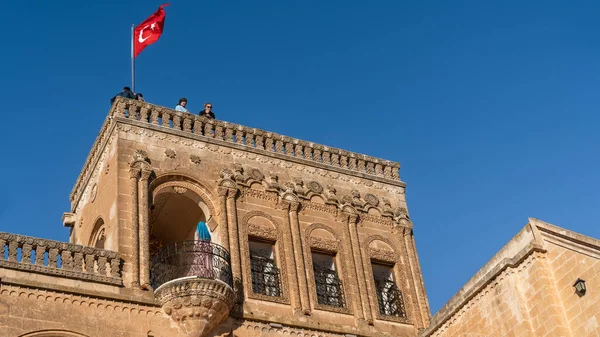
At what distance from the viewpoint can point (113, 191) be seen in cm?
2284

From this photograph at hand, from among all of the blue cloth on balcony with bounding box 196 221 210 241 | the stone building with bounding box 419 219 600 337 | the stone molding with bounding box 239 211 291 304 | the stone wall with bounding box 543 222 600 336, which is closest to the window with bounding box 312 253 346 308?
the stone molding with bounding box 239 211 291 304

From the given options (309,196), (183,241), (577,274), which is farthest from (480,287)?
(183,241)

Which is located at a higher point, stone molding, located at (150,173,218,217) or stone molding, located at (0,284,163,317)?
stone molding, located at (150,173,218,217)

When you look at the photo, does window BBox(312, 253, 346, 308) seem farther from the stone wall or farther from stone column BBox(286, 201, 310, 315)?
the stone wall

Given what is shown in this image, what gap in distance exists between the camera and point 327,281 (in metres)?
24.4

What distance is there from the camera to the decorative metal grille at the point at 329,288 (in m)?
24.0

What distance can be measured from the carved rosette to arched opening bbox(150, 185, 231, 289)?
48cm

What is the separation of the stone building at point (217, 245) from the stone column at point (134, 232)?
0.03m

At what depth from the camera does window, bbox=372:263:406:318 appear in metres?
24.9

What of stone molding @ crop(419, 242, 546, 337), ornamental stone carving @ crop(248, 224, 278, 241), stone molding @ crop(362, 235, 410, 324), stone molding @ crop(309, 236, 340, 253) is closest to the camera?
stone molding @ crop(419, 242, 546, 337)

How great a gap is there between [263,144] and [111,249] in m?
5.60

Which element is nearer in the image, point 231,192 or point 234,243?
point 234,243

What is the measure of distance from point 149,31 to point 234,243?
22.8 feet

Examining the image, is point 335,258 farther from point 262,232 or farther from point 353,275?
point 262,232
